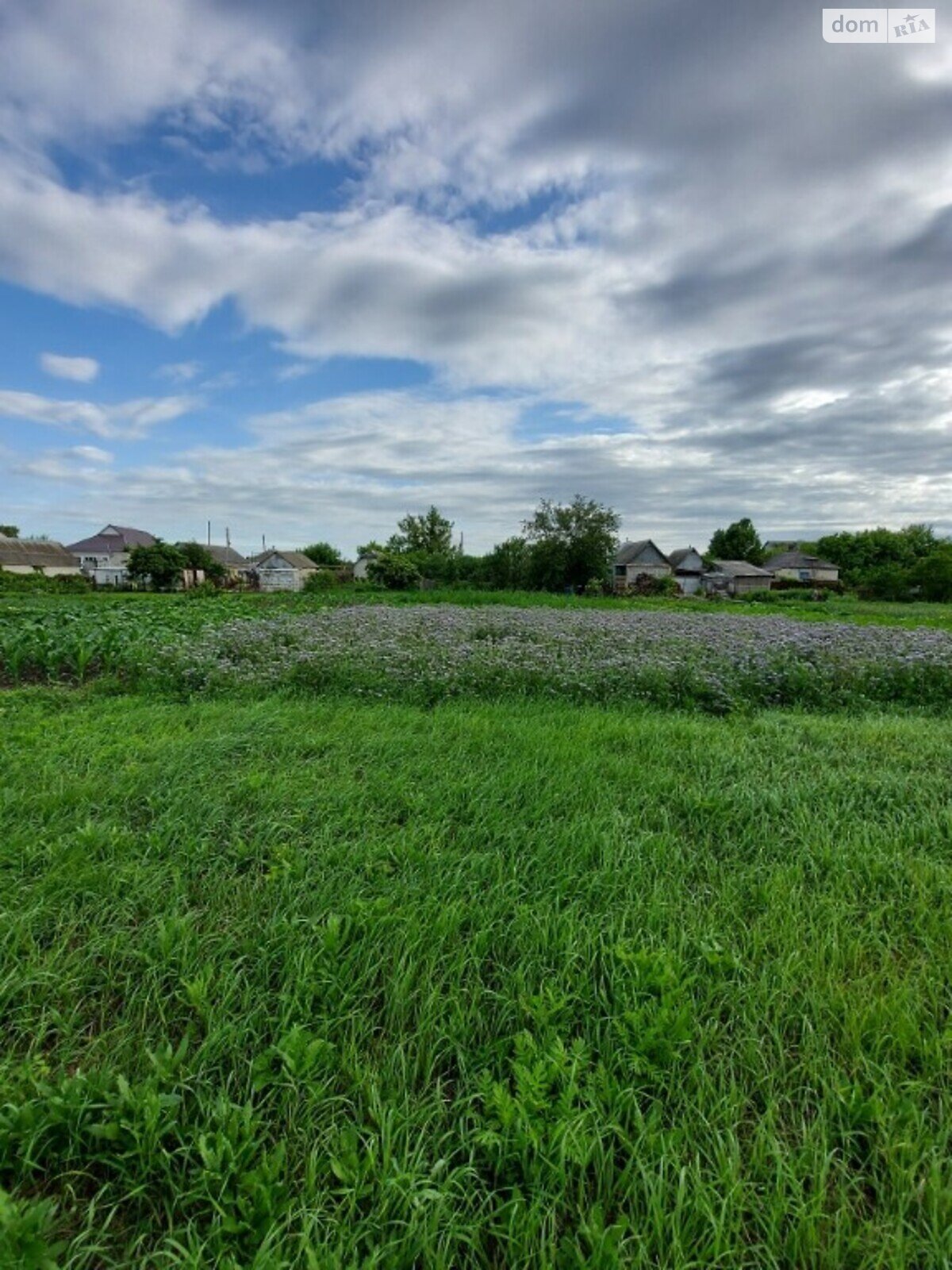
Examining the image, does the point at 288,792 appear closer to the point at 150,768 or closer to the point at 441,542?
the point at 150,768

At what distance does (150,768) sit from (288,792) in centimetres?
117

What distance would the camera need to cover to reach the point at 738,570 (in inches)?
2534

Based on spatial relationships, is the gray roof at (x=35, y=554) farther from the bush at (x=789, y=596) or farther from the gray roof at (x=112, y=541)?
the bush at (x=789, y=596)

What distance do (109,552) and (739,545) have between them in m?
90.3

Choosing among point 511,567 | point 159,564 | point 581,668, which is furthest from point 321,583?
point 581,668

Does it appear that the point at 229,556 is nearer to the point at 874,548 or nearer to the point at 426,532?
the point at 426,532

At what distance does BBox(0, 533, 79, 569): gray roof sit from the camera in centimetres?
6069

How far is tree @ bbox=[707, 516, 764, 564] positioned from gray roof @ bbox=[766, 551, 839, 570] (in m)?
3.35

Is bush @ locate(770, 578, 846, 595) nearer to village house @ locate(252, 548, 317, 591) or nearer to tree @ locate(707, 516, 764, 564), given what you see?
tree @ locate(707, 516, 764, 564)

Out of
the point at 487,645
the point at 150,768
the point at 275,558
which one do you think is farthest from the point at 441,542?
the point at 150,768

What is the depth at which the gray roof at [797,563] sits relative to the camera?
68.1 meters

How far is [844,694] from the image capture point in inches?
274

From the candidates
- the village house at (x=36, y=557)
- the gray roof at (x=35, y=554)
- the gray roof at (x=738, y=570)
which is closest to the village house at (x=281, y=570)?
the village house at (x=36, y=557)

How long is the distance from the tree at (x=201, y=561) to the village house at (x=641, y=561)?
43.3m
